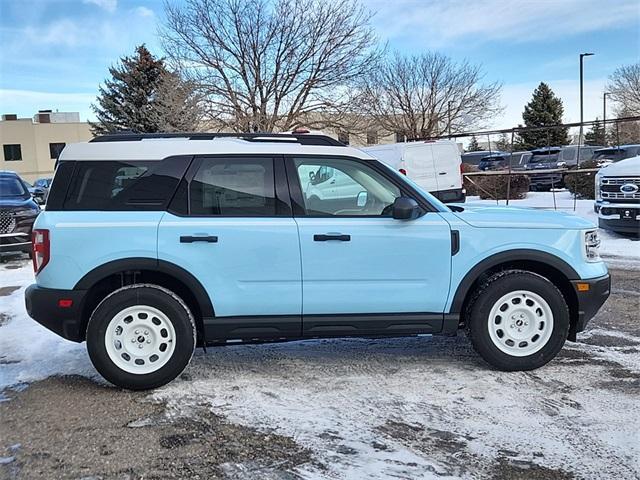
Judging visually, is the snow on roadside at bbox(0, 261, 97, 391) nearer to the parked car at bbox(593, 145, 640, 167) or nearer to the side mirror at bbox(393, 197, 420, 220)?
the side mirror at bbox(393, 197, 420, 220)

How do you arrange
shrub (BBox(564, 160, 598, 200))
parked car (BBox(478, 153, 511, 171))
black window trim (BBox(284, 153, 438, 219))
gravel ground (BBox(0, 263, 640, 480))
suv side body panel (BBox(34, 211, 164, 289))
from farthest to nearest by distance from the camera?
1. parked car (BBox(478, 153, 511, 171))
2. shrub (BBox(564, 160, 598, 200))
3. black window trim (BBox(284, 153, 438, 219))
4. suv side body panel (BBox(34, 211, 164, 289))
5. gravel ground (BBox(0, 263, 640, 480))

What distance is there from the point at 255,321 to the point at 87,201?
1535 millimetres

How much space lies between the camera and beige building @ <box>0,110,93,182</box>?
54.6 metres

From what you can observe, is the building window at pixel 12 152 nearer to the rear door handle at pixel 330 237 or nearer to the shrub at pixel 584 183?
the shrub at pixel 584 183

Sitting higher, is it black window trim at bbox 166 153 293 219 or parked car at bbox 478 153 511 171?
parked car at bbox 478 153 511 171

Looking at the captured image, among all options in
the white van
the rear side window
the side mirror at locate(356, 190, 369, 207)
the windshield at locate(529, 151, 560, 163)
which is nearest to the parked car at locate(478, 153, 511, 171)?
the windshield at locate(529, 151, 560, 163)

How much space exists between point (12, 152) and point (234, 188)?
58.4 metres

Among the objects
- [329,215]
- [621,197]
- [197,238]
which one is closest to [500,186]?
[621,197]

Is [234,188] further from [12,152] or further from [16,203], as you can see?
[12,152]

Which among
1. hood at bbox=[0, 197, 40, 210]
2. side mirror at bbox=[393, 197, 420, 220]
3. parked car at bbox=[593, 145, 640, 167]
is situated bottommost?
side mirror at bbox=[393, 197, 420, 220]

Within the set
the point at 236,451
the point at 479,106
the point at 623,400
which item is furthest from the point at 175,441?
the point at 479,106

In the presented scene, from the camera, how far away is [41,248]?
427cm

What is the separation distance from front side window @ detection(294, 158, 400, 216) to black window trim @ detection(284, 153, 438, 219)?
0.06ft

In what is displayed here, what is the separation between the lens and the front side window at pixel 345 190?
4.50 m
